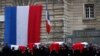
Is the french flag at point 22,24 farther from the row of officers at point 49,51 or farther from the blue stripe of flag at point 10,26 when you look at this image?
the row of officers at point 49,51

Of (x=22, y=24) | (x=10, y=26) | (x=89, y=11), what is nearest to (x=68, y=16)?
(x=89, y=11)

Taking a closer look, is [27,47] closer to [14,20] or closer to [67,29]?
[14,20]

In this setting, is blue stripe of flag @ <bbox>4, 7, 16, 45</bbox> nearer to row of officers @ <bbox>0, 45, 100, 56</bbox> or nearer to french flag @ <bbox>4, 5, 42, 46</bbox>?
french flag @ <bbox>4, 5, 42, 46</bbox>

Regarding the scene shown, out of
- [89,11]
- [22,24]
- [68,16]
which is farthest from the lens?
[89,11]

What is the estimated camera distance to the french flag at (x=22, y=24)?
3045cm

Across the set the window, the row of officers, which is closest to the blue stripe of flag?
the row of officers

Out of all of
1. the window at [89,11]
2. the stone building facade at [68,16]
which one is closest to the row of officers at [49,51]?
the stone building facade at [68,16]

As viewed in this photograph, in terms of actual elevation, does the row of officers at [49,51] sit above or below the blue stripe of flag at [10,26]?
below

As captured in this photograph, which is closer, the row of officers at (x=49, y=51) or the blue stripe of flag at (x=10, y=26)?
the row of officers at (x=49, y=51)

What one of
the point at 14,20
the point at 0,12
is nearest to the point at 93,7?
the point at 0,12

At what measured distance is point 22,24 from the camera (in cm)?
3158

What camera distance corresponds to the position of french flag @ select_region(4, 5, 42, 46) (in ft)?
99.9

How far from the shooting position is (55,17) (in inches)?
1699

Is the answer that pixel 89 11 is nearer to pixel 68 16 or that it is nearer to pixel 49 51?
pixel 68 16
